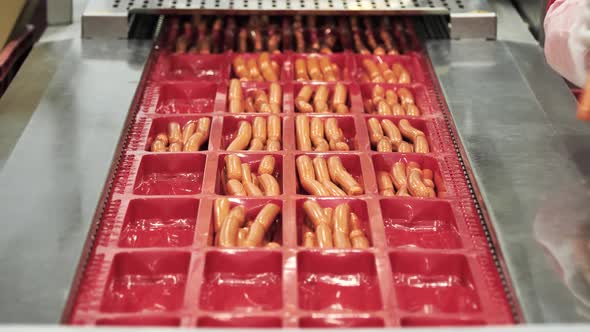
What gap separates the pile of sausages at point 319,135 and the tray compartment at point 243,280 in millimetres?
→ 593

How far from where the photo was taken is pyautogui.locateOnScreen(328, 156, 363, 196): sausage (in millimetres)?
2203

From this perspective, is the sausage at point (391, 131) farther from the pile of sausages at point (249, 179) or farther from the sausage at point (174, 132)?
the sausage at point (174, 132)

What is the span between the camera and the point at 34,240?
74.7 inches

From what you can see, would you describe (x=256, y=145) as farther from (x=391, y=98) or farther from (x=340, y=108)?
(x=391, y=98)

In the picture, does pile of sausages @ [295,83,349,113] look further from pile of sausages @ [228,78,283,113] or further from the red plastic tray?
the red plastic tray

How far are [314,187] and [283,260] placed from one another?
387 millimetres

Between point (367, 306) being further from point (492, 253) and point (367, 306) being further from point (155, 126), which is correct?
point (155, 126)

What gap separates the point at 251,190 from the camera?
2.21 meters

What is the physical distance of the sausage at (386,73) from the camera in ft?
9.59

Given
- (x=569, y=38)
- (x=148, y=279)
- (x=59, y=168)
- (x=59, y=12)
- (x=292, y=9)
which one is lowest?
(x=148, y=279)

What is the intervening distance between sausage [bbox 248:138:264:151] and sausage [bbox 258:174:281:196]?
164mm

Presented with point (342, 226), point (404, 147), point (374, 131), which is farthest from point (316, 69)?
point (342, 226)

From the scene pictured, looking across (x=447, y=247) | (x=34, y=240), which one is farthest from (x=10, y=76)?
(x=447, y=247)

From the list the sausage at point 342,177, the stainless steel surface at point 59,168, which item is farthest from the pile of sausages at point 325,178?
the stainless steel surface at point 59,168
